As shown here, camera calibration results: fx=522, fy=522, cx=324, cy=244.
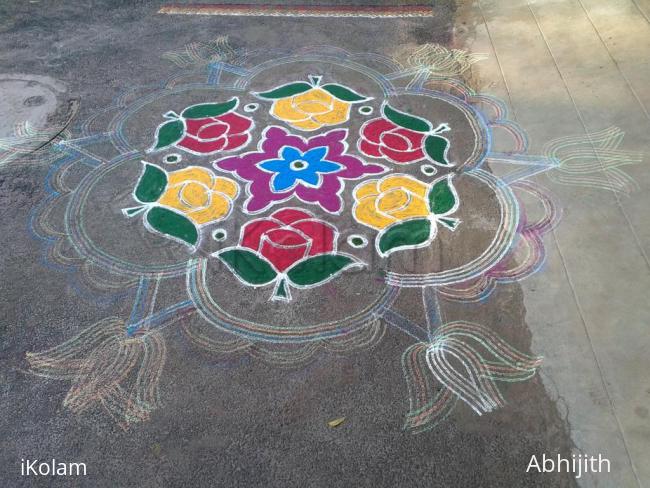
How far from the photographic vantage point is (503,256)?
6359mm

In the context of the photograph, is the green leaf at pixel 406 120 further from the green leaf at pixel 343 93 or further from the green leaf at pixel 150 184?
the green leaf at pixel 150 184

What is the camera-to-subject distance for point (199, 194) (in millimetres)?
7293

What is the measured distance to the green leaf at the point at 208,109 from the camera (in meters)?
8.63

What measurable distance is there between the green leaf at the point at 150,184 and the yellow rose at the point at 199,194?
0.28 ft

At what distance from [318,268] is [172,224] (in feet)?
6.92

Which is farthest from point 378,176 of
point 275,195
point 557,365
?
point 557,365

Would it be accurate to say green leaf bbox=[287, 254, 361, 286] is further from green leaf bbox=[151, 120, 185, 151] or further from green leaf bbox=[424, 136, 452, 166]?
green leaf bbox=[151, 120, 185, 151]

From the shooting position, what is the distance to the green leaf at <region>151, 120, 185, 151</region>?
8.14m

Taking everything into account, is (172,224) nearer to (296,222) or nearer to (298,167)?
(296,222)

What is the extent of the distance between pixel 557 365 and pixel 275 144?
4.94m

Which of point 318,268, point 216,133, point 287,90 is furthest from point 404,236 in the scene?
point 287,90

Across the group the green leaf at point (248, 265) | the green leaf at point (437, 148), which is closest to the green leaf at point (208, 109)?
the green leaf at point (248, 265)

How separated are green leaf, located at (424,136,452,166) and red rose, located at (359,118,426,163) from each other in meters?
0.09

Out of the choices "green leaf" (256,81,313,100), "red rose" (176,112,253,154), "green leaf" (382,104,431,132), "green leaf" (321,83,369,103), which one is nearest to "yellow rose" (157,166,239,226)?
"red rose" (176,112,253,154)
